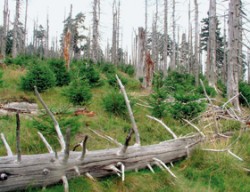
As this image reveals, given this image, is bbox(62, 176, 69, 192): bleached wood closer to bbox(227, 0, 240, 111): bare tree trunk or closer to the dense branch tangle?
the dense branch tangle

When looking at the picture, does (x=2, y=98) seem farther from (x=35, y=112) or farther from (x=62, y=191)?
(x=62, y=191)

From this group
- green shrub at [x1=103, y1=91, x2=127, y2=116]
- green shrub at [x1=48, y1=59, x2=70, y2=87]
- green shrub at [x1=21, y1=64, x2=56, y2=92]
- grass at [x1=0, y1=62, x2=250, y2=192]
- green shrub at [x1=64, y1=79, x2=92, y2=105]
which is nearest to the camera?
grass at [x1=0, y1=62, x2=250, y2=192]

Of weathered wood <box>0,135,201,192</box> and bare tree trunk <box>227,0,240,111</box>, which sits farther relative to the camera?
bare tree trunk <box>227,0,240,111</box>

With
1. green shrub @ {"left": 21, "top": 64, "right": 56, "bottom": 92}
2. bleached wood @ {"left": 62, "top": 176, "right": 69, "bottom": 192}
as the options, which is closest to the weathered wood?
bleached wood @ {"left": 62, "top": 176, "right": 69, "bottom": 192}

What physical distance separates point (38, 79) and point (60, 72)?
205cm

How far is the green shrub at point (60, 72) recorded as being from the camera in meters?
10.6

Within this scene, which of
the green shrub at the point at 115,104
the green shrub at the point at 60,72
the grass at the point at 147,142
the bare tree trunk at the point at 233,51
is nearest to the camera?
the grass at the point at 147,142

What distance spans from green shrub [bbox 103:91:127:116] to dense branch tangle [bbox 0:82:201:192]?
2.92 meters

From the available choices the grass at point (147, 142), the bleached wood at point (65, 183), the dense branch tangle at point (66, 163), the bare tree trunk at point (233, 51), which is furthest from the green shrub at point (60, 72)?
the bleached wood at point (65, 183)

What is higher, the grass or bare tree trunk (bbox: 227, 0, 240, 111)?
bare tree trunk (bbox: 227, 0, 240, 111)

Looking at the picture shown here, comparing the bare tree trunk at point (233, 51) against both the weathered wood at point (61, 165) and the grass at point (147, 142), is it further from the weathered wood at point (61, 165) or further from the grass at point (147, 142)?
the weathered wood at point (61, 165)

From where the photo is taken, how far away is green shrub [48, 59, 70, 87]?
10602 millimetres

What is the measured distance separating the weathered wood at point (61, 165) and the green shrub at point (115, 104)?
294 centimetres

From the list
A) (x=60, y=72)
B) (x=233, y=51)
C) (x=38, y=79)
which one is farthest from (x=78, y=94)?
(x=233, y=51)
